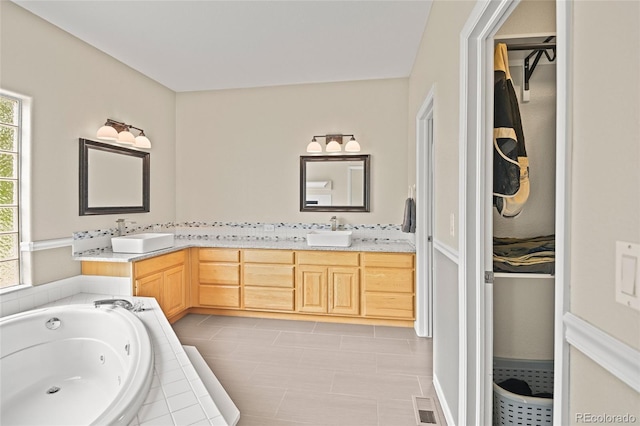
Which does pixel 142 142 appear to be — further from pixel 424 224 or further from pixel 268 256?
pixel 424 224

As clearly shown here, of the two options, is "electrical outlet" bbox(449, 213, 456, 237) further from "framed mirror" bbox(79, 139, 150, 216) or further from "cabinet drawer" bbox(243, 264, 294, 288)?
"framed mirror" bbox(79, 139, 150, 216)

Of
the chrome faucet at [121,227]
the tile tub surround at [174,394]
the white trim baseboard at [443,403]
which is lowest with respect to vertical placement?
the white trim baseboard at [443,403]

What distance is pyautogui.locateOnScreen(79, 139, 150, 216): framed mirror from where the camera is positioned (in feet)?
10.1

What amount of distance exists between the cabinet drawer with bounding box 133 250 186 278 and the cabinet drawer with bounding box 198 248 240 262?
8.1 inches

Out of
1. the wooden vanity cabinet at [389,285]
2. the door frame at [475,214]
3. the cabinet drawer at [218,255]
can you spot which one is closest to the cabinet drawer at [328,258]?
the wooden vanity cabinet at [389,285]

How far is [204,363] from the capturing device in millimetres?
2652

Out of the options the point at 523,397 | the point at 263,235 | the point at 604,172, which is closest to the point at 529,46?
the point at 604,172

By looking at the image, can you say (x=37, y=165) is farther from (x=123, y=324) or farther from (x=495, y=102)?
A: (x=495, y=102)

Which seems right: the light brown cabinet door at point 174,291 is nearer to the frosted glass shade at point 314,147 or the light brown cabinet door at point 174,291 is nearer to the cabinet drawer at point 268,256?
the cabinet drawer at point 268,256

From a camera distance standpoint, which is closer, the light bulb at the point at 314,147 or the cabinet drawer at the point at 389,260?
the cabinet drawer at the point at 389,260

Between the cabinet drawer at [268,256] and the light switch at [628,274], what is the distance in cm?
320

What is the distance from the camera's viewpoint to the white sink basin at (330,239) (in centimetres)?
366

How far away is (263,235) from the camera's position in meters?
4.26

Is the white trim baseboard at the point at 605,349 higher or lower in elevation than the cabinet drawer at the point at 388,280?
higher
